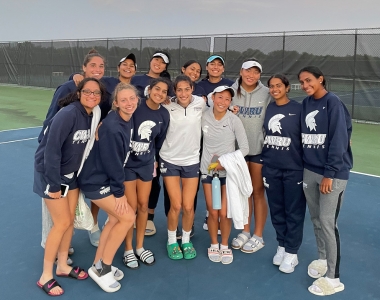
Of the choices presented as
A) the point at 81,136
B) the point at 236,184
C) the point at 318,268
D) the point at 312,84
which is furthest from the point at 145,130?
the point at 318,268

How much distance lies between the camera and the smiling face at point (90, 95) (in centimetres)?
282

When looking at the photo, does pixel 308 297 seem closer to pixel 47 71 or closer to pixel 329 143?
pixel 329 143

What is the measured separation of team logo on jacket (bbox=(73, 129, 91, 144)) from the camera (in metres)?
2.79

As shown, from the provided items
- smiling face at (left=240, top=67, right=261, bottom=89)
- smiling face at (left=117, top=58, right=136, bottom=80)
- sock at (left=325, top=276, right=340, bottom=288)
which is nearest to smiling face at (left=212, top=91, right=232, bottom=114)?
smiling face at (left=240, top=67, right=261, bottom=89)

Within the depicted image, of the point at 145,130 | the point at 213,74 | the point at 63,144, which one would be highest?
the point at 213,74

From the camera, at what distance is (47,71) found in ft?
67.4

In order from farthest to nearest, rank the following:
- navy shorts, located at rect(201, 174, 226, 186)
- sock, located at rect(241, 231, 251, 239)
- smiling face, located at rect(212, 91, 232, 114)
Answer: sock, located at rect(241, 231, 251, 239) < navy shorts, located at rect(201, 174, 226, 186) < smiling face, located at rect(212, 91, 232, 114)

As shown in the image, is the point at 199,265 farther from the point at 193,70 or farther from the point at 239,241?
the point at 193,70

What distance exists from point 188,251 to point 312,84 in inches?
72.8

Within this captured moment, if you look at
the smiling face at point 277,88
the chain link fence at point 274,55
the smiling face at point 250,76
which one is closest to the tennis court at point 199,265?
the smiling face at point 277,88

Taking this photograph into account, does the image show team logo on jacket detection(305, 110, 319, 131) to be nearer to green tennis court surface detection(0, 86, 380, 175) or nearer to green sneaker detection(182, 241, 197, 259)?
green sneaker detection(182, 241, 197, 259)

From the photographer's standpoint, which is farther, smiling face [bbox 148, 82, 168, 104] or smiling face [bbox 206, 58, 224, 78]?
smiling face [bbox 206, 58, 224, 78]

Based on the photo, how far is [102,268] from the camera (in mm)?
3018

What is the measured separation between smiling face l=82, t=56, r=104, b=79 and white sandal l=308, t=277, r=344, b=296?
263cm
